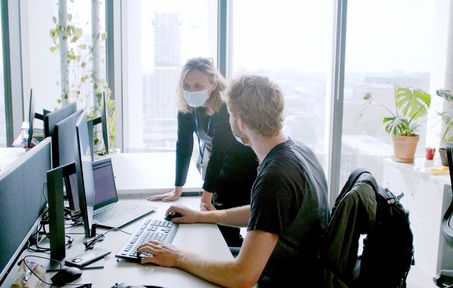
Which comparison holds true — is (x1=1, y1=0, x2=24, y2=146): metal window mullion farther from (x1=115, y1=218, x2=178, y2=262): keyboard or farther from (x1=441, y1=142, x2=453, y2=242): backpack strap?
(x1=441, y1=142, x2=453, y2=242): backpack strap

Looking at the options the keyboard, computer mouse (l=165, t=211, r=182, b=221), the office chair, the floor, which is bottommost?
the floor

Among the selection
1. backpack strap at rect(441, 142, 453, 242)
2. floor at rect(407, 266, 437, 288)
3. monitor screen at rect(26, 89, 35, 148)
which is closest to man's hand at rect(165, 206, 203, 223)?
monitor screen at rect(26, 89, 35, 148)

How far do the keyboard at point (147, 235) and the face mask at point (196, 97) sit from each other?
0.75 meters

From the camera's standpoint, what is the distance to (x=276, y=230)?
4.53ft

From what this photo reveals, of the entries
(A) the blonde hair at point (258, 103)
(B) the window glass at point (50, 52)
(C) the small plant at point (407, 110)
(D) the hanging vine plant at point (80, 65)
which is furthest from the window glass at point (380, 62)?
(A) the blonde hair at point (258, 103)

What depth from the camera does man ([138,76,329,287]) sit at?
138 cm

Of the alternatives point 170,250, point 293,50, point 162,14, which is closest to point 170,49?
point 162,14

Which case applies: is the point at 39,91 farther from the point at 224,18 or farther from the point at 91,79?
the point at 224,18

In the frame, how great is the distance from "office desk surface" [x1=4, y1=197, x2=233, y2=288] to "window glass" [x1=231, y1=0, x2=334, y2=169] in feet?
7.82

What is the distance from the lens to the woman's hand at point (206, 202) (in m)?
2.24

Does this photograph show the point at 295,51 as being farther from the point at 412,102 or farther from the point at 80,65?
Answer: the point at 80,65

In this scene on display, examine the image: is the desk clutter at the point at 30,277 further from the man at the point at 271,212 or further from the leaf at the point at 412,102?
the leaf at the point at 412,102

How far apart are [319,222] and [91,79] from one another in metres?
2.87

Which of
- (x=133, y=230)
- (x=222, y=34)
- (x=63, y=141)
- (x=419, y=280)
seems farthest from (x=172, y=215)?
(x=222, y=34)
